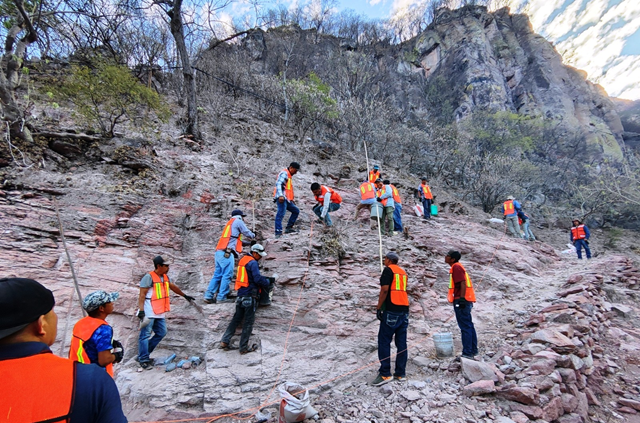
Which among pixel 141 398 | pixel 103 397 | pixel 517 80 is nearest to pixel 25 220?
pixel 141 398

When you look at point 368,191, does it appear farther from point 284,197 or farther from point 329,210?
point 284,197

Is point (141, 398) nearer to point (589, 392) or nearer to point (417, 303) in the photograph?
point (417, 303)

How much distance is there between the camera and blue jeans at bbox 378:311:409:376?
4043 millimetres

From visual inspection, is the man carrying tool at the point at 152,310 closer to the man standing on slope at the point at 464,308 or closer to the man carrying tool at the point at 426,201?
the man standing on slope at the point at 464,308

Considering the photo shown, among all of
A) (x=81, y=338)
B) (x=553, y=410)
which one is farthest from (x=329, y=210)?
(x=81, y=338)

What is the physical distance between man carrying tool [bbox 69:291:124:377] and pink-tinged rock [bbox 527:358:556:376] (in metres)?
4.25

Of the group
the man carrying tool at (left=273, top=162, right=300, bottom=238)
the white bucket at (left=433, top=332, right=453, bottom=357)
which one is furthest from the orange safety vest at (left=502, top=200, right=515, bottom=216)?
the white bucket at (left=433, top=332, right=453, bottom=357)

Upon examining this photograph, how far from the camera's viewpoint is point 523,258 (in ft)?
28.1

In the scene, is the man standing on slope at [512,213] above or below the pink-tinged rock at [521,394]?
above

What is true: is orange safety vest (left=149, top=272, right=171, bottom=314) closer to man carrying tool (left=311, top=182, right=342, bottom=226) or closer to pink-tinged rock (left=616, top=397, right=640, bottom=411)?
man carrying tool (left=311, top=182, right=342, bottom=226)

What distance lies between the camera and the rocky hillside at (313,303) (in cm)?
356

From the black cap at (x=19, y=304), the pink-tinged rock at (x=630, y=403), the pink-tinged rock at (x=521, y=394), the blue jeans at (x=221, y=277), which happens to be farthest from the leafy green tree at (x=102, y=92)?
the pink-tinged rock at (x=630, y=403)

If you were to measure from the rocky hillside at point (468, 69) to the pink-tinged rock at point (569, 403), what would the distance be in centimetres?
2288

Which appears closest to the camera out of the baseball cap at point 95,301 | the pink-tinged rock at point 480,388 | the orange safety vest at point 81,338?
the orange safety vest at point 81,338
